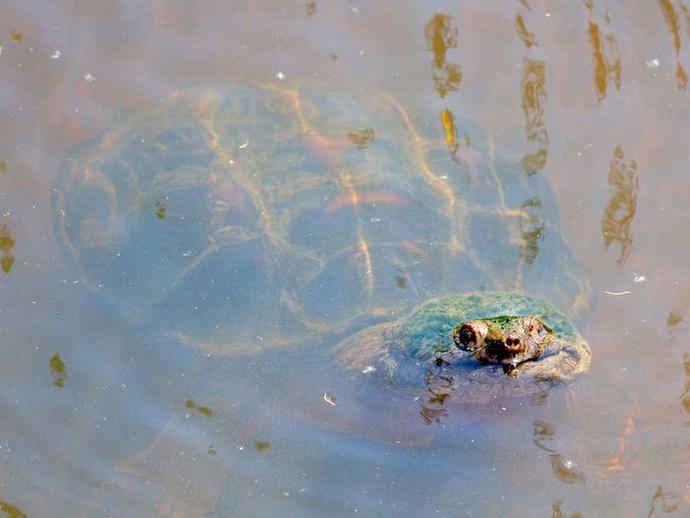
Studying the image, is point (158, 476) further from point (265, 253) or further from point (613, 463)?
point (613, 463)

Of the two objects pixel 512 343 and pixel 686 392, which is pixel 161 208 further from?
pixel 686 392

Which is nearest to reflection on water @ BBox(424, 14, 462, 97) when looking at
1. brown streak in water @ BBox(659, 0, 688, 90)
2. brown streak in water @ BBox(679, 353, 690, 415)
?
brown streak in water @ BBox(659, 0, 688, 90)

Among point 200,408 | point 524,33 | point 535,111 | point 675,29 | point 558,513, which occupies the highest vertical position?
point 675,29

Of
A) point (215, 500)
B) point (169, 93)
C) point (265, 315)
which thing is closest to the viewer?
point (215, 500)

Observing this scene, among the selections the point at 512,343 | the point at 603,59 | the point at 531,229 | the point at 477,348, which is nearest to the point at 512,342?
the point at 512,343

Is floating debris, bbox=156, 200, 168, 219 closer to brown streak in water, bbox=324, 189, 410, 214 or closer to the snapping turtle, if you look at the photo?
the snapping turtle

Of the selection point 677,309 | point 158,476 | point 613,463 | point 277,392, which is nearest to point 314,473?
point 277,392

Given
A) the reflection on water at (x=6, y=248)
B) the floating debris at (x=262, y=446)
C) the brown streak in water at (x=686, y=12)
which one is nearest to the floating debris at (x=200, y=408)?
the floating debris at (x=262, y=446)
